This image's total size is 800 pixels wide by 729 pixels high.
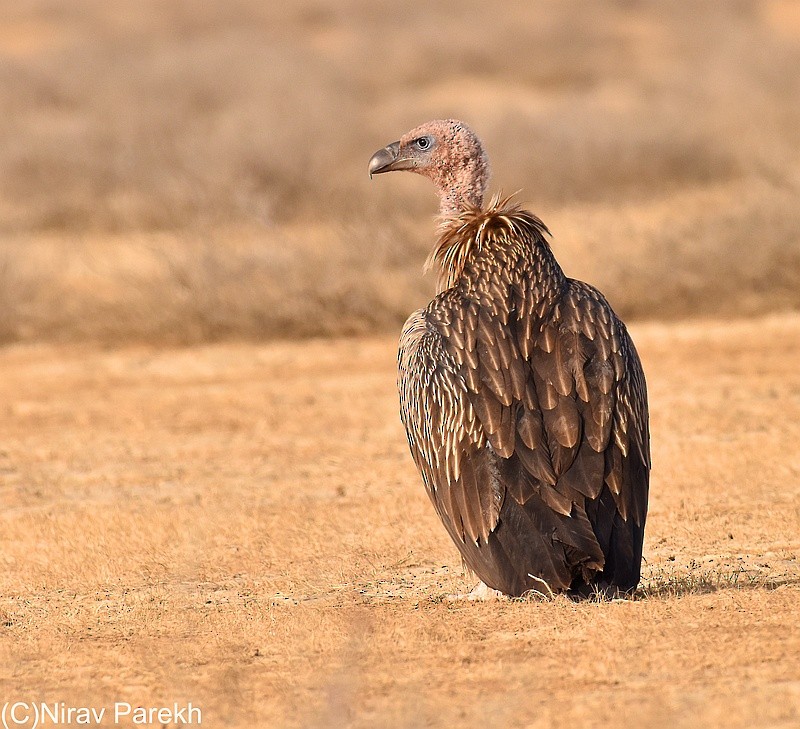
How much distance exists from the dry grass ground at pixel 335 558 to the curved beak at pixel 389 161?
2073 mm

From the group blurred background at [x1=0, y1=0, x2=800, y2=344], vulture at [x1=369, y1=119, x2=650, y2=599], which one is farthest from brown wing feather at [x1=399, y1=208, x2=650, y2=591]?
blurred background at [x1=0, y1=0, x2=800, y2=344]

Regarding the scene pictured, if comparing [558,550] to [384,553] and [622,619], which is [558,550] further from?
[384,553]

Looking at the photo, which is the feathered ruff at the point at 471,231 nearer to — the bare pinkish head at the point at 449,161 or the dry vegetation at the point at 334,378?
the bare pinkish head at the point at 449,161

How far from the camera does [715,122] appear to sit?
24828mm

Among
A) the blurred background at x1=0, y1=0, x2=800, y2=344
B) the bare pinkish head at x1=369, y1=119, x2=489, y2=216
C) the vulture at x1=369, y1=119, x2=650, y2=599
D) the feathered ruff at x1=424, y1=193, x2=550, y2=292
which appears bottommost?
the vulture at x1=369, y1=119, x2=650, y2=599

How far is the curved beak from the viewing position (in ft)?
26.6

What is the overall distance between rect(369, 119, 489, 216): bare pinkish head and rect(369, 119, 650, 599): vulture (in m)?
0.80

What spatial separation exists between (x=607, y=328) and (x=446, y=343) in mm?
702

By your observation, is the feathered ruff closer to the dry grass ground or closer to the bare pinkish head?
the bare pinkish head

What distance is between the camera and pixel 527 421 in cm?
620

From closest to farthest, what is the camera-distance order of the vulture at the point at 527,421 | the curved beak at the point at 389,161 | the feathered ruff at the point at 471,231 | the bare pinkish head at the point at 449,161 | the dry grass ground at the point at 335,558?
the dry grass ground at the point at 335,558 → the vulture at the point at 527,421 → the feathered ruff at the point at 471,231 → the bare pinkish head at the point at 449,161 → the curved beak at the point at 389,161

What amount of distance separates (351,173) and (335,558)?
44.6ft

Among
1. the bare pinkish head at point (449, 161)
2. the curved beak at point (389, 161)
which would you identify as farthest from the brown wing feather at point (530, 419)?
the curved beak at point (389, 161)

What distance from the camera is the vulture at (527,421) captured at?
6023 millimetres
